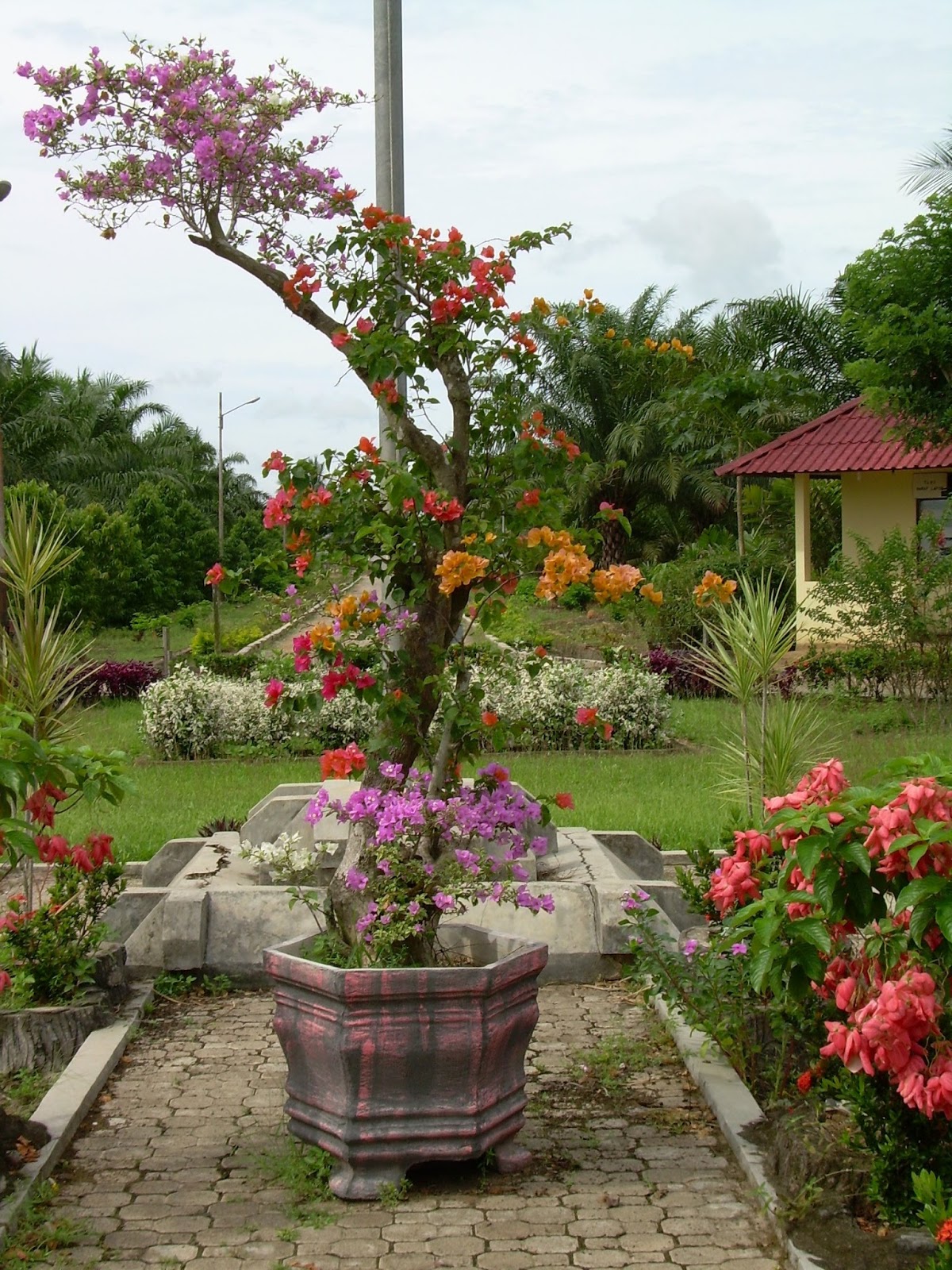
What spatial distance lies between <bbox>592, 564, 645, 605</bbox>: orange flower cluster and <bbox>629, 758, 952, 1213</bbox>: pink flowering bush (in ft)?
2.79

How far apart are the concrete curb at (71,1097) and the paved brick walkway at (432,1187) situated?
0.20 ft

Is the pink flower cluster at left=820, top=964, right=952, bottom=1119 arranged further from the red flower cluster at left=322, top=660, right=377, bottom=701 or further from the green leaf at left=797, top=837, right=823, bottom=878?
the red flower cluster at left=322, top=660, right=377, bottom=701

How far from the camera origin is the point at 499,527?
467 cm

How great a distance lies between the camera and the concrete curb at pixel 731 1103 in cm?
366

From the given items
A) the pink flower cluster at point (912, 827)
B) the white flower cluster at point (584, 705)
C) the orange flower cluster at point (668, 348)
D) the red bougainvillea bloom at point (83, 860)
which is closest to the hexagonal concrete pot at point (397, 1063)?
the pink flower cluster at point (912, 827)

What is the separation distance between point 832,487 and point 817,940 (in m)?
22.1

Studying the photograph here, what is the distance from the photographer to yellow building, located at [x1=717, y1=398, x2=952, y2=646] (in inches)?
781

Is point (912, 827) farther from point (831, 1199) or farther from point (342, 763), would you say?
point (342, 763)

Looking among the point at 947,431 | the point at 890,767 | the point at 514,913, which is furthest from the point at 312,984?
the point at 947,431

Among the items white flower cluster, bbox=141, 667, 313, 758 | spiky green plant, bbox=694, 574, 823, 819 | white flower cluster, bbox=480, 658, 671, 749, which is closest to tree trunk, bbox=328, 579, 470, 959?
spiky green plant, bbox=694, 574, 823, 819

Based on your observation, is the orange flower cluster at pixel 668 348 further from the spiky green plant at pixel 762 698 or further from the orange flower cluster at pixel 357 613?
the orange flower cluster at pixel 357 613

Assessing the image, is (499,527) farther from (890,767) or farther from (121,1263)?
(121,1263)

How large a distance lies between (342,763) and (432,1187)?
1316 mm

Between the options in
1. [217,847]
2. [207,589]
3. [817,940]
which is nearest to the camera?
[817,940]
